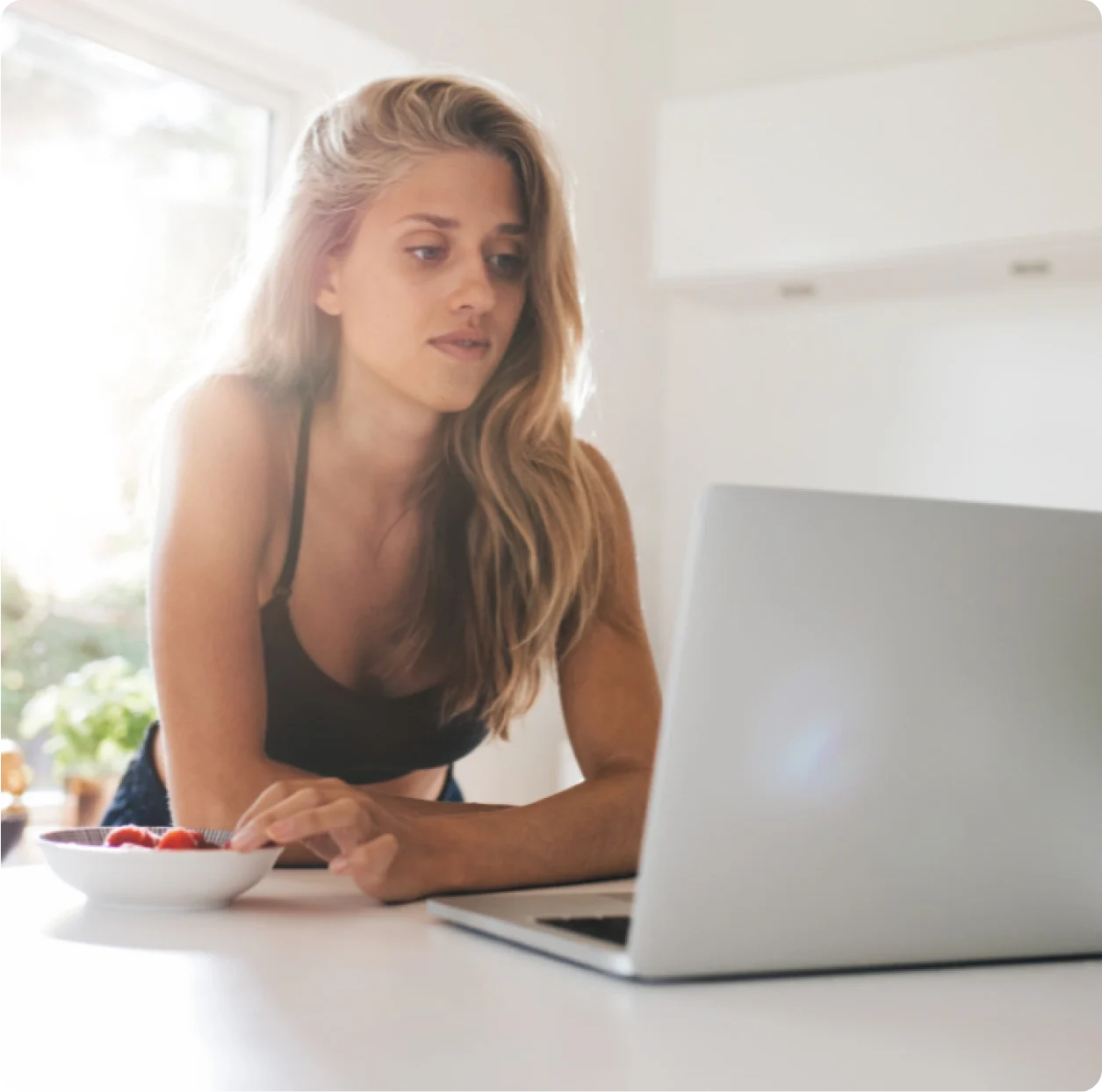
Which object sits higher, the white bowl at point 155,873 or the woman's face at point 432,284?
the woman's face at point 432,284

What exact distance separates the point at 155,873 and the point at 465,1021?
365 millimetres

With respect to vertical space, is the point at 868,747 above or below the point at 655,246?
below

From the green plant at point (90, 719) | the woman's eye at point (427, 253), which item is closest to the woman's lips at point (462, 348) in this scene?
the woman's eye at point (427, 253)

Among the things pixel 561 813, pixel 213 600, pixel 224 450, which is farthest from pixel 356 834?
pixel 224 450

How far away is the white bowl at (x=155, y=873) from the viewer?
38.0 inches

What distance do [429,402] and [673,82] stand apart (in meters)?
2.37

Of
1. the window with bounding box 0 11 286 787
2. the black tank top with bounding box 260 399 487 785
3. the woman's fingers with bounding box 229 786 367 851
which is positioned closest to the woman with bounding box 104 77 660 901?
the black tank top with bounding box 260 399 487 785

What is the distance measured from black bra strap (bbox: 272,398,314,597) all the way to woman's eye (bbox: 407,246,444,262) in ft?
0.93

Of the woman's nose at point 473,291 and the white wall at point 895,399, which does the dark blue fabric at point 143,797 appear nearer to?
the woman's nose at point 473,291

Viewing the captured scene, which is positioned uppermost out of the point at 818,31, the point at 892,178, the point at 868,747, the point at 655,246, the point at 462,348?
the point at 818,31

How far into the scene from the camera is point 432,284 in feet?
6.41

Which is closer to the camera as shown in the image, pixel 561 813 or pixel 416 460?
pixel 561 813

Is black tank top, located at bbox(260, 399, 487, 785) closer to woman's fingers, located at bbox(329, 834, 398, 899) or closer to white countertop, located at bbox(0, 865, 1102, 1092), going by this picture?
woman's fingers, located at bbox(329, 834, 398, 899)

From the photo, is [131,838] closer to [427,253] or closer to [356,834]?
[356,834]
